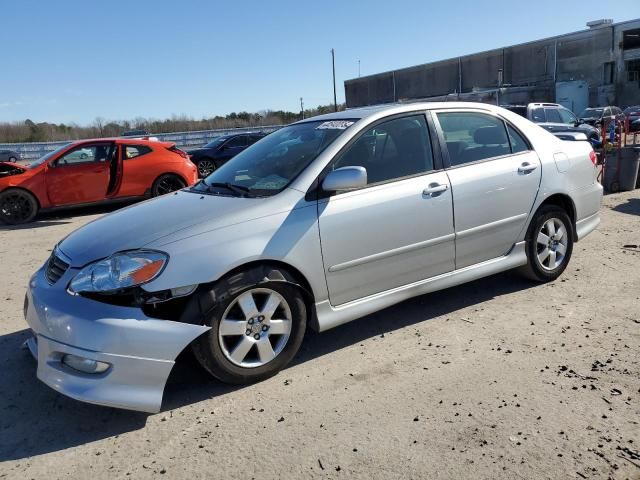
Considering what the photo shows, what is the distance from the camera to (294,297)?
3420mm

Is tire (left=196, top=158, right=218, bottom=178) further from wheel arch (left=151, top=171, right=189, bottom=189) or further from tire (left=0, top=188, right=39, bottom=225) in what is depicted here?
tire (left=0, top=188, right=39, bottom=225)

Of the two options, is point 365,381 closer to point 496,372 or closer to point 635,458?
point 496,372

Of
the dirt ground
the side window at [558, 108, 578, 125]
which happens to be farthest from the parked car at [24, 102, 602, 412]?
the side window at [558, 108, 578, 125]

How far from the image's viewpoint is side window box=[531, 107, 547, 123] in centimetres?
1555

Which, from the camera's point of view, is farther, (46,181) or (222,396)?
(46,181)

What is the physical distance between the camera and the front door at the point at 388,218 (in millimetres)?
3576

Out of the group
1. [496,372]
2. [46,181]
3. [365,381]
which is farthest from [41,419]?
[46,181]

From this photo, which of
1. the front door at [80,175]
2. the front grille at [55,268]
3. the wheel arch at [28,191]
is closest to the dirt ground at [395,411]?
the front grille at [55,268]

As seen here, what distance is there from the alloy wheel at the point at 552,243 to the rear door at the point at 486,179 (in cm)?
35

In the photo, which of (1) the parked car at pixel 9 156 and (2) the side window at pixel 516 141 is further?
(1) the parked car at pixel 9 156

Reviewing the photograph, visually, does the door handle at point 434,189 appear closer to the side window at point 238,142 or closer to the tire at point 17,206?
the tire at point 17,206

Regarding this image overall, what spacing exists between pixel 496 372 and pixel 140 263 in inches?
89.2

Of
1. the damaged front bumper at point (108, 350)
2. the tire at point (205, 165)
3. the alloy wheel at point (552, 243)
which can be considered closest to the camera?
the damaged front bumper at point (108, 350)

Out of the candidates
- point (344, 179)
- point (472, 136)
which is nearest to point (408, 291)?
point (344, 179)
